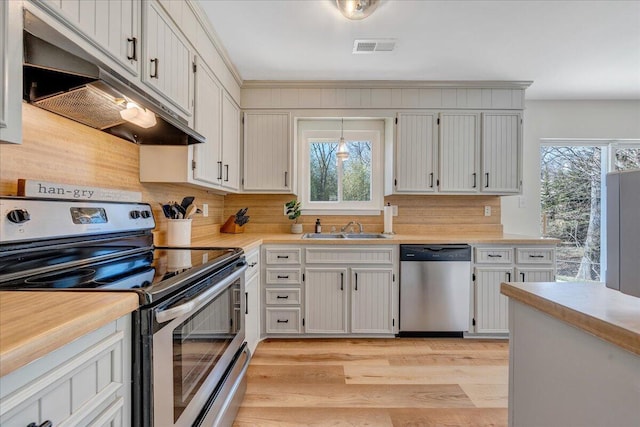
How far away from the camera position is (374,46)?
2.30 m

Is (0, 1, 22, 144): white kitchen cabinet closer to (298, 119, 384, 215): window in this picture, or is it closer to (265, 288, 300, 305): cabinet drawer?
(265, 288, 300, 305): cabinet drawer

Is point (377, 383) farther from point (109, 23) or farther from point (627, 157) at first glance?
point (627, 157)

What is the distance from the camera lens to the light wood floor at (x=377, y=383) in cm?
166

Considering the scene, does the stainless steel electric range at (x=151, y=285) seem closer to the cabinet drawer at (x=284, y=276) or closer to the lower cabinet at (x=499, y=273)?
the cabinet drawer at (x=284, y=276)

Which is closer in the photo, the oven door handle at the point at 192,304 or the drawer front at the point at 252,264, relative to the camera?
the oven door handle at the point at 192,304

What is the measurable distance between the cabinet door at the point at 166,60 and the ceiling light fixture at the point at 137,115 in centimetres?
13

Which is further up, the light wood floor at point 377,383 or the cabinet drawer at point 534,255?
the cabinet drawer at point 534,255

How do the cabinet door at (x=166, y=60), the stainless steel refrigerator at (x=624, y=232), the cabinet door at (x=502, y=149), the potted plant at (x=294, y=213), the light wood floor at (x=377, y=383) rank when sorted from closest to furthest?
1. the stainless steel refrigerator at (x=624, y=232)
2. the cabinet door at (x=166, y=60)
3. the light wood floor at (x=377, y=383)
4. the cabinet door at (x=502, y=149)
5. the potted plant at (x=294, y=213)

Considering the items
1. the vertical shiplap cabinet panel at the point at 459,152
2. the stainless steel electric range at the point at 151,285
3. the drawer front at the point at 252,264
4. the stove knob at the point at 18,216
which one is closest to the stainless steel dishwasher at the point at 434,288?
the vertical shiplap cabinet panel at the point at 459,152

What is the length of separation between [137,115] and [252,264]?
1264mm

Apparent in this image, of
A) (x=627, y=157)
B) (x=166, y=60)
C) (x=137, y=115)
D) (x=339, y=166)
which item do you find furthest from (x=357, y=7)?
(x=627, y=157)

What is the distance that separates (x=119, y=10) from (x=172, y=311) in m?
1.19

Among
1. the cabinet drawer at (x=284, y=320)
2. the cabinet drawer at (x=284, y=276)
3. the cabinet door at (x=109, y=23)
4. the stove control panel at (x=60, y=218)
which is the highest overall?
the cabinet door at (x=109, y=23)

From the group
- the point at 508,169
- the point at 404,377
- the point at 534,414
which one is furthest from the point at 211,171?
the point at 508,169
